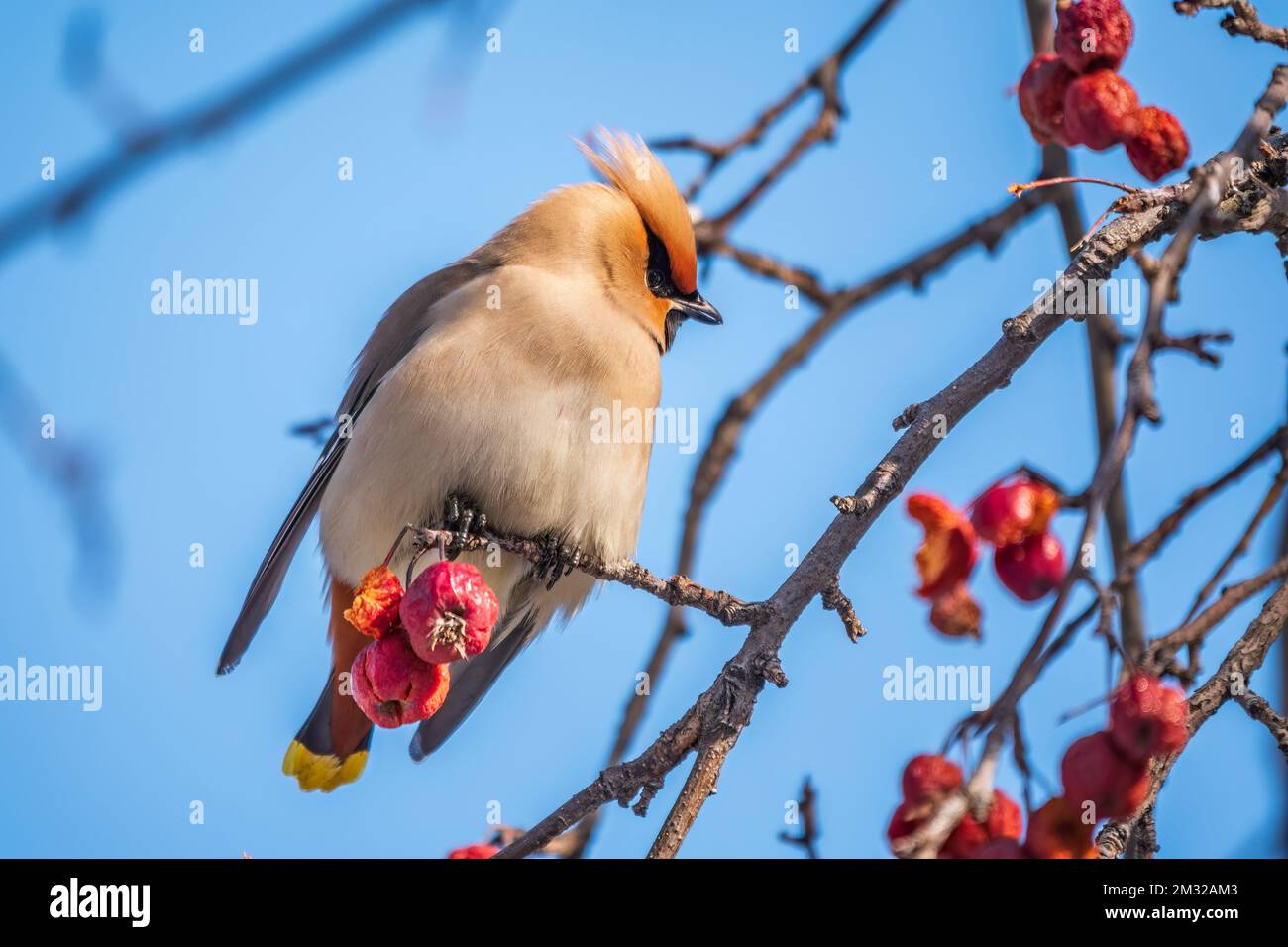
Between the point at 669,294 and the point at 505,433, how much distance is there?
2.98 ft

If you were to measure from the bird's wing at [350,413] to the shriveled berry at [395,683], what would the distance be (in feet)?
3.93

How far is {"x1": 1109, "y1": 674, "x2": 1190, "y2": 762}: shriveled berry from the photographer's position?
5.08 ft

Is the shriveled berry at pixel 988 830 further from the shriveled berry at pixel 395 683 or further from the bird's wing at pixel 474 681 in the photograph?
the bird's wing at pixel 474 681

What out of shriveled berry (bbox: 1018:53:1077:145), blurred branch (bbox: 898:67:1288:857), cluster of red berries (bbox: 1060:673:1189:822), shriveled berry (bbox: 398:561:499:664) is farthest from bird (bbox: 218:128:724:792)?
blurred branch (bbox: 898:67:1288:857)

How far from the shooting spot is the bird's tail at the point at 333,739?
11.9 ft

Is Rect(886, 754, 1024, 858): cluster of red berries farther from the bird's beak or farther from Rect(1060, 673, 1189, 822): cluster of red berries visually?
the bird's beak

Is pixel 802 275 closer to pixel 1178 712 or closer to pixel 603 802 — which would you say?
pixel 603 802

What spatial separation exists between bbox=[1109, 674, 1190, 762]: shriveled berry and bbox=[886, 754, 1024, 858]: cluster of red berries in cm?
17

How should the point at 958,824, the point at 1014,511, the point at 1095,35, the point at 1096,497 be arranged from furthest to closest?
1. the point at 1095,35
2. the point at 1014,511
3. the point at 958,824
4. the point at 1096,497

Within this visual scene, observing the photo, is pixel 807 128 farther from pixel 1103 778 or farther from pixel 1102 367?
pixel 1103 778

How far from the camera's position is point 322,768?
377cm

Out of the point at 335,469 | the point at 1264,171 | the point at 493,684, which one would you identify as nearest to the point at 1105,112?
the point at 1264,171
